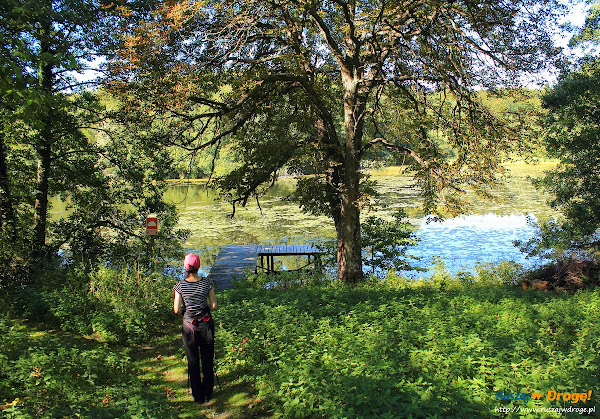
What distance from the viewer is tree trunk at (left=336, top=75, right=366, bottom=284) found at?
11.6 metres

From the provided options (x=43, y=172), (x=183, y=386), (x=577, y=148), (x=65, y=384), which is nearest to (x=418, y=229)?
(x=577, y=148)

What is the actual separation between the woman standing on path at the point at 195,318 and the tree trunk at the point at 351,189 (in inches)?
280

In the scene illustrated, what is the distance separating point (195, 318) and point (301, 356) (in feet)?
4.32

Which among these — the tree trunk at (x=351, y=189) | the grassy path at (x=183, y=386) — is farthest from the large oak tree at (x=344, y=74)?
the grassy path at (x=183, y=386)

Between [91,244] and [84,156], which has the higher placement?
[84,156]

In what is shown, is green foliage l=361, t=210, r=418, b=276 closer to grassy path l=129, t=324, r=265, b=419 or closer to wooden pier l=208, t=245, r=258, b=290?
wooden pier l=208, t=245, r=258, b=290

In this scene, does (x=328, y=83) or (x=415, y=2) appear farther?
(x=328, y=83)

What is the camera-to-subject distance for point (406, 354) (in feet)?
→ 15.1

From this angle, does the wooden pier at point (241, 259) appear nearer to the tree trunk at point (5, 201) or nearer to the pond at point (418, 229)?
the pond at point (418, 229)

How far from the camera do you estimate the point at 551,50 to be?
11.1m

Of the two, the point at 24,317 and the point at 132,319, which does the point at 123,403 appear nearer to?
the point at 132,319

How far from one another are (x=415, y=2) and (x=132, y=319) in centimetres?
930

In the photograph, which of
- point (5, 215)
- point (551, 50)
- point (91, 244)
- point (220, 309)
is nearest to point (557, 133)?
point (551, 50)

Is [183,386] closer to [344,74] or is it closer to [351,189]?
[351,189]
